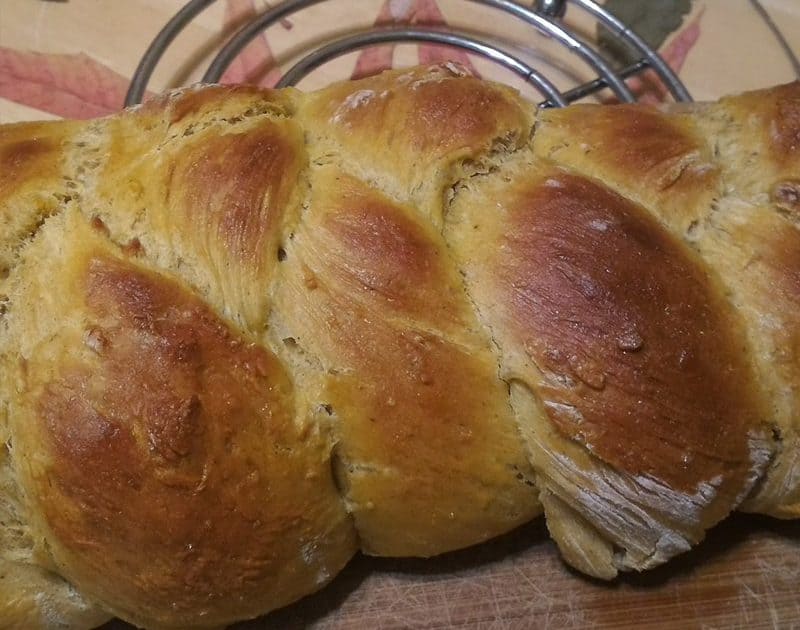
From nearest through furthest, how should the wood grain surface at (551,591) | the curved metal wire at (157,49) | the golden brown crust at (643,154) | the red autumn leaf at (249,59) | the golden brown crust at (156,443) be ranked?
the golden brown crust at (156,443), the golden brown crust at (643,154), the wood grain surface at (551,591), the curved metal wire at (157,49), the red autumn leaf at (249,59)

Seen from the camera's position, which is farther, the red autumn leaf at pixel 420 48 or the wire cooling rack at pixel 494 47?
the red autumn leaf at pixel 420 48

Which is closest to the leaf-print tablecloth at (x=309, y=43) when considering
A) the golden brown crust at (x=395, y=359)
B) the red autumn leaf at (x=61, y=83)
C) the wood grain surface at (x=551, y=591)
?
the red autumn leaf at (x=61, y=83)

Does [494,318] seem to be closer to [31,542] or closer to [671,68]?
[31,542]

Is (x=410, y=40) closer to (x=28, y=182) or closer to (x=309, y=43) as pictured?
(x=309, y=43)

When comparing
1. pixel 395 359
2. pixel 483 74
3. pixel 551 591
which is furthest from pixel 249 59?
pixel 551 591

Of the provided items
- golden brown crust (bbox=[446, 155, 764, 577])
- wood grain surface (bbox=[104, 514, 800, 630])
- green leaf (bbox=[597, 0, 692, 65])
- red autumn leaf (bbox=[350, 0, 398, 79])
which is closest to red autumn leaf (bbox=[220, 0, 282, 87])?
red autumn leaf (bbox=[350, 0, 398, 79])

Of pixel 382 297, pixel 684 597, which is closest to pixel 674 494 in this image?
pixel 684 597

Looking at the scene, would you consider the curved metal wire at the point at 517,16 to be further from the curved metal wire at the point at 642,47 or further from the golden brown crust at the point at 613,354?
the golden brown crust at the point at 613,354
